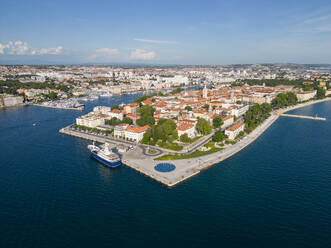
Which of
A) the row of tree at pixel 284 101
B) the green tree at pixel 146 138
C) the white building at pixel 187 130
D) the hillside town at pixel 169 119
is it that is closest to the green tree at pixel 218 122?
the hillside town at pixel 169 119

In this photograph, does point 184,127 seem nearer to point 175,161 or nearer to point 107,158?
point 175,161

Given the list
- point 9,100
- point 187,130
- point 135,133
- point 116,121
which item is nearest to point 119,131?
point 135,133

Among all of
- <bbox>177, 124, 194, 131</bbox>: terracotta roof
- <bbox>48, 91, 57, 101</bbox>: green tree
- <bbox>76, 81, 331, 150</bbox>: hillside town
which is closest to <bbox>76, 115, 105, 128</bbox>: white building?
<bbox>76, 81, 331, 150</bbox>: hillside town

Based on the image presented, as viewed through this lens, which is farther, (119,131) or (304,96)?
(304,96)

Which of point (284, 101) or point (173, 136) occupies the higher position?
point (284, 101)

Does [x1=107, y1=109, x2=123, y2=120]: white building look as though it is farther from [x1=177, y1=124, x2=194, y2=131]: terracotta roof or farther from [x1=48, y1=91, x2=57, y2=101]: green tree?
[x1=48, y1=91, x2=57, y2=101]: green tree

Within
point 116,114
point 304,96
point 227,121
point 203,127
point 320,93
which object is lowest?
point 227,121
